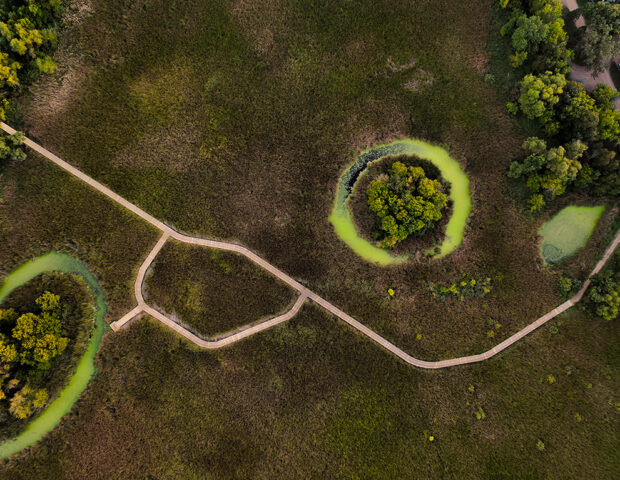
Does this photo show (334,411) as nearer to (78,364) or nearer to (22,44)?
(78,364)

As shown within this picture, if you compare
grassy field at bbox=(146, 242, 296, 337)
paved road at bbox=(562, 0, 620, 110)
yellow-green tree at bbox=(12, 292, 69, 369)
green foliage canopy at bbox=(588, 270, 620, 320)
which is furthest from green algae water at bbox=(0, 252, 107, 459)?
paved road at bbox=(562, 0, 620, 110)

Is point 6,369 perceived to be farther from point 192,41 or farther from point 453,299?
point 453,299

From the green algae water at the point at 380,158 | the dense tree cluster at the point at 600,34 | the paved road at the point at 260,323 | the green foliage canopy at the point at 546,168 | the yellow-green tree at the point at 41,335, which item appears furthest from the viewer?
the green algae water at the point at 380,158

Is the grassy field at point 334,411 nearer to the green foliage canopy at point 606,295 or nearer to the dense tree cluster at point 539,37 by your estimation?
the green foliage canopy at point 606,295

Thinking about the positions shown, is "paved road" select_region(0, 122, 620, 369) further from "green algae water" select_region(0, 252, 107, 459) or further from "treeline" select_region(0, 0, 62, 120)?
"treeline" select_region(0, 0, 62, 120)

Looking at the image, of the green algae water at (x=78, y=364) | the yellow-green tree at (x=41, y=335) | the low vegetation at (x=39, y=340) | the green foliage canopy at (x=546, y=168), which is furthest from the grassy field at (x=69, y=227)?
the green foliage canopy at (x=546, y=168)

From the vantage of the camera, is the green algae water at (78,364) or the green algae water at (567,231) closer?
the green algae water at (78,364)
